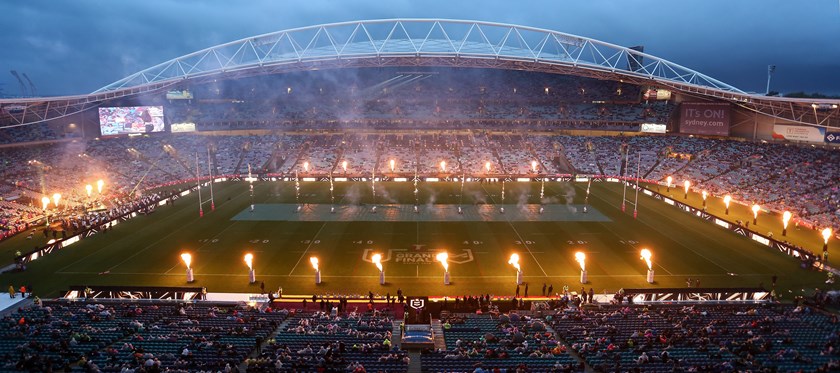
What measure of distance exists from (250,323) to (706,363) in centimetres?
1987

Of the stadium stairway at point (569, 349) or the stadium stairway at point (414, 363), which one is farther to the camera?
the stadium stairway at point (569, 349)

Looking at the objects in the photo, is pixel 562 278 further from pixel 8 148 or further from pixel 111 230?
pixel 8 148

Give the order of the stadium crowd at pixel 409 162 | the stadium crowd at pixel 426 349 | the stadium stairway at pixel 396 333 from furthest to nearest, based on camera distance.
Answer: the stadium crowd at pixel 409 162 → the stadium stairway at pixel 396 333 → the stadium crowd at pixel 426 349

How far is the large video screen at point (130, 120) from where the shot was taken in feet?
270

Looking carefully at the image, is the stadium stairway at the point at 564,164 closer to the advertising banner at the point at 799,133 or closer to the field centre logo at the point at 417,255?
the advertising banner at the point at 799,133

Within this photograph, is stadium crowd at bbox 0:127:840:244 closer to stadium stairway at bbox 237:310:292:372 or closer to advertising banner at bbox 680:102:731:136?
advertising banner at bbox 680:102:731:136

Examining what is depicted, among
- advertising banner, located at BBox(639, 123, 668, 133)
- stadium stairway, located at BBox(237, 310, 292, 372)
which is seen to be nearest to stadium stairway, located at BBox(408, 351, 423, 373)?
stadium stairway, located at BBox(237, 310, 292, 372)

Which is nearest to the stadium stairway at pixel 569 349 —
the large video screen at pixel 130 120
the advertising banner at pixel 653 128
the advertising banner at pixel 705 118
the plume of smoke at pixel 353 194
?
the plume of smoke at pixel 353 194

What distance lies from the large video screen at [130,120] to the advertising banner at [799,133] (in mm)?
104616

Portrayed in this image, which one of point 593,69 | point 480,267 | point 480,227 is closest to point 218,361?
point 480,267

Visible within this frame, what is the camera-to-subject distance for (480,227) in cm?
4703

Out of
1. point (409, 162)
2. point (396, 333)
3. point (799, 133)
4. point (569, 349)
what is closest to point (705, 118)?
point (799, 133)

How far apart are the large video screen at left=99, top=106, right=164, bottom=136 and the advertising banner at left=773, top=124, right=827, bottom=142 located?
343ft

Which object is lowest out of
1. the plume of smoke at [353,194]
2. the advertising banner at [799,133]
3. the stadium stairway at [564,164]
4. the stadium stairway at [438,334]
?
the stadium stairway at [438,334]
